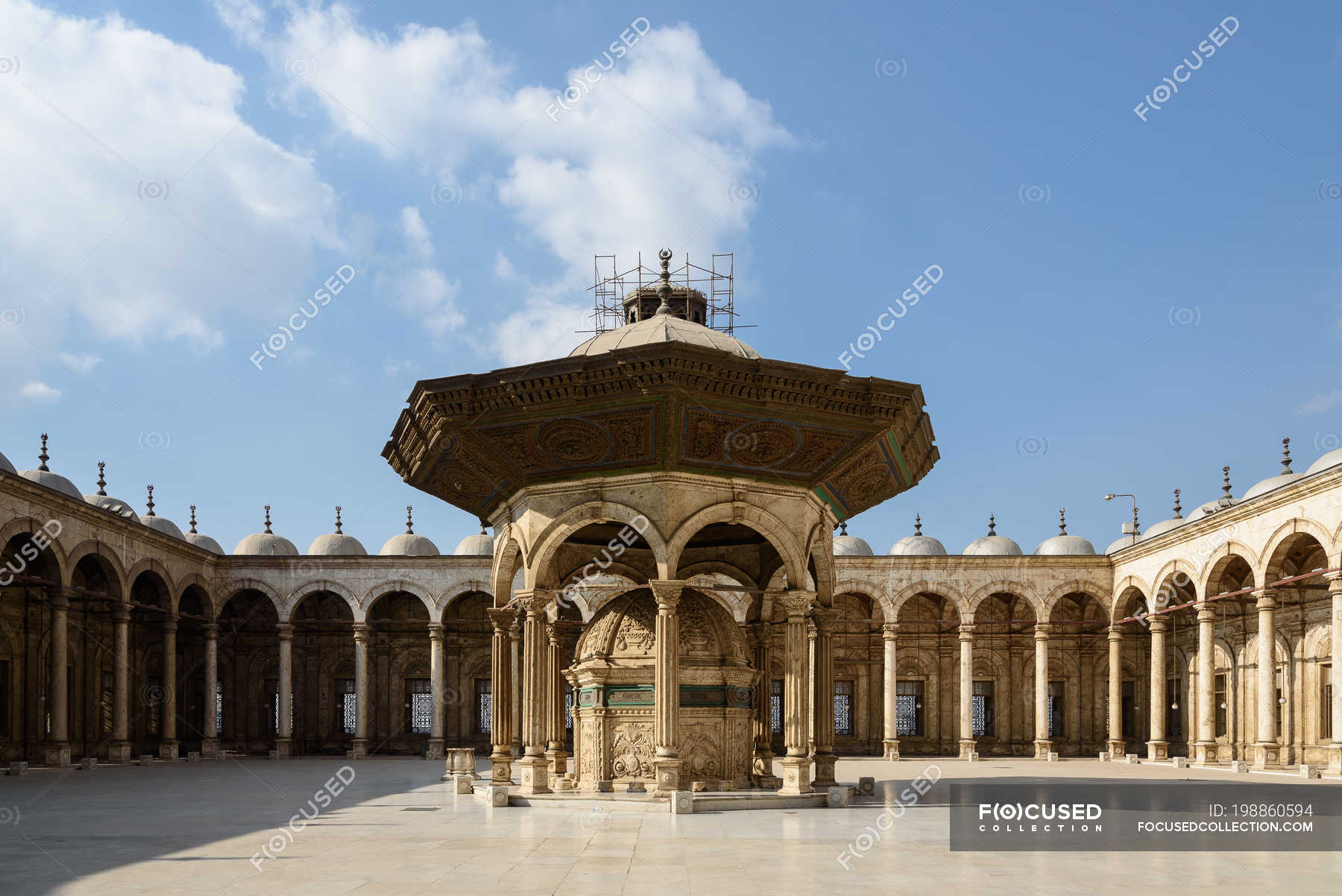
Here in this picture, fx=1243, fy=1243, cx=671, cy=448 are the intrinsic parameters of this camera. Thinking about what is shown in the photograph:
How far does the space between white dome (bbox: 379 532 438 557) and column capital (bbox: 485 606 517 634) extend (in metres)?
24.4

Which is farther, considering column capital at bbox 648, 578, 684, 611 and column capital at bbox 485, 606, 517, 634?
column capital at bbox 485, 606, 517, 634

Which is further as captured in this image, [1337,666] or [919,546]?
[919,546]

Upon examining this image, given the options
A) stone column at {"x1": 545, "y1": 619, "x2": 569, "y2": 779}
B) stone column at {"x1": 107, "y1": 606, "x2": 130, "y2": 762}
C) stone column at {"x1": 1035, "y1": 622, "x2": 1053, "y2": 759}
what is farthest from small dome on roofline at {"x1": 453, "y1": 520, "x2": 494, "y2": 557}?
stone column at {"x1": 545, "y1": 619, "x2": 569, "y2": 779}

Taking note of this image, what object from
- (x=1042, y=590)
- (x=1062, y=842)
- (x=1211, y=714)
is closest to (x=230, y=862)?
(x=1062, y=842)

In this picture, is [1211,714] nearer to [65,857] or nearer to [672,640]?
[672,640]

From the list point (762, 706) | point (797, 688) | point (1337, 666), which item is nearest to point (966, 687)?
point (1337, 666)

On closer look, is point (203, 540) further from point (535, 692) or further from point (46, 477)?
point (535, 692)

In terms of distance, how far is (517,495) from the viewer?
51.2 feet

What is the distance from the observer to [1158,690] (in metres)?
32.2

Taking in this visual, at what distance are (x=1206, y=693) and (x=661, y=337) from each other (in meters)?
19.5

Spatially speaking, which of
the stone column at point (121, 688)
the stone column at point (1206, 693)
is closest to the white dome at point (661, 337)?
the stone column at point (1206, 693)

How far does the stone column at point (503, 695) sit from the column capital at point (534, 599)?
733 mm

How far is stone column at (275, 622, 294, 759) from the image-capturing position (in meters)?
34.5

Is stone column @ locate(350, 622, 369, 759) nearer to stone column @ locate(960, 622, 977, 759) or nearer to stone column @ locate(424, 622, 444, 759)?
stone column @ locate(424, 622, 444, 759)
